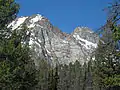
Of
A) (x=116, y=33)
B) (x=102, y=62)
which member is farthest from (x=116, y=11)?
(x=102, y=62)

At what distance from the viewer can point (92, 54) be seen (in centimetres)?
772

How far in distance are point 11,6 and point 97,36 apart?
19664mm

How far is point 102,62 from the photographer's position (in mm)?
40812

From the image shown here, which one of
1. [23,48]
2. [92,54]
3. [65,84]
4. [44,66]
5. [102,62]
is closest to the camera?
[92,54]

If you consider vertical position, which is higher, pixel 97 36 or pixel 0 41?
pixel 0 41

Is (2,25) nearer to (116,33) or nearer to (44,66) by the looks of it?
(116,33)

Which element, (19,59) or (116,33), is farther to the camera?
(19,59)

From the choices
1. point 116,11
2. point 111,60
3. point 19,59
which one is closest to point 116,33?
point 116,11

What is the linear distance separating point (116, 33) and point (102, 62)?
1339 inches

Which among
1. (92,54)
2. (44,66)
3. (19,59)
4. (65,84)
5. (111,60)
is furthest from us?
(65,84)

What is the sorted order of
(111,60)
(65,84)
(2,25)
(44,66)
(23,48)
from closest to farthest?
(2,25), (23,48), (111,60), (44,66), (65,84)

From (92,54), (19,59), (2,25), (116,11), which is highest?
(2,25)

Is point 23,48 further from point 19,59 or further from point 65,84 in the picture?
point 65,84

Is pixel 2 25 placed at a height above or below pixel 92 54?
above
